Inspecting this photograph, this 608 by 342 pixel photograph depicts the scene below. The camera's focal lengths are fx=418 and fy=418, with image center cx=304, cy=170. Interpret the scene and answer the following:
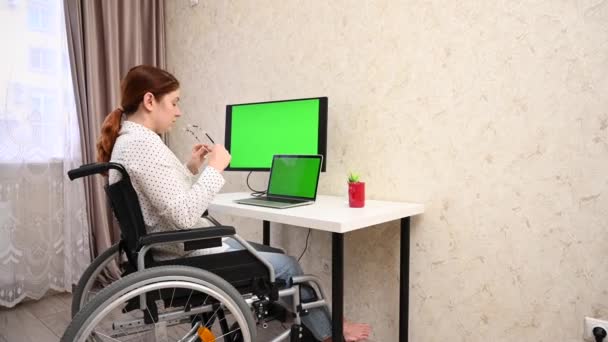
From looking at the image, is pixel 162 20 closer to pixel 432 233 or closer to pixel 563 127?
pixel 432 233

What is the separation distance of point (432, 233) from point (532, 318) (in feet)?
1.45

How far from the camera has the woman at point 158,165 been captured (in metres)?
1.16

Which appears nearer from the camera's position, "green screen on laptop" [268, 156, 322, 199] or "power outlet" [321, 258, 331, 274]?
"green screen on laptop" [268, 156, 322, 199]

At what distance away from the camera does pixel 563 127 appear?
135 centimetres

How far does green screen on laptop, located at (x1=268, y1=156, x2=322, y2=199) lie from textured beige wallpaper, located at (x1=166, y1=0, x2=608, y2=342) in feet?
0.92

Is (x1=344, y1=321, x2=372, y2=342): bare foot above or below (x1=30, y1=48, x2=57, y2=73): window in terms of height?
below

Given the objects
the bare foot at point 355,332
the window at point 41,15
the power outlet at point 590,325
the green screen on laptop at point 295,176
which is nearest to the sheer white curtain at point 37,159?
the window at point 41,15

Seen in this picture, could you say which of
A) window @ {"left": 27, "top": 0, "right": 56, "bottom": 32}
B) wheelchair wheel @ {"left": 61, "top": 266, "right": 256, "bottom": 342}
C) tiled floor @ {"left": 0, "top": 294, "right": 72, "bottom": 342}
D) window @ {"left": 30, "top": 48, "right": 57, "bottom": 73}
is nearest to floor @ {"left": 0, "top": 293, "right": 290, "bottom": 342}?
tiled floor @ {"left": 0, "top": 294, "right": 72, "bottom": 342}

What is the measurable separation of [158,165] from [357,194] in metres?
0.73

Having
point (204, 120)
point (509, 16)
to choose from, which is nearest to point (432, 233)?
point (509, 16)

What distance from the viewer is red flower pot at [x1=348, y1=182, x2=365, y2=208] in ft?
5.09

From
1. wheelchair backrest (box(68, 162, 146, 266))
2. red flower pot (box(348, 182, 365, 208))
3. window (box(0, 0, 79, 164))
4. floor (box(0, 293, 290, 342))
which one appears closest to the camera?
wheelchair backrest (box(68, 162, 146, 266))

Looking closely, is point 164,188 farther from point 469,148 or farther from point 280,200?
point 469,148

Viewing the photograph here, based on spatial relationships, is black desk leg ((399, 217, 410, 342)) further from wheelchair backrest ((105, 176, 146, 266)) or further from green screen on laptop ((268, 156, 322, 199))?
wheelchair backrest ((105, 176, 146, 266))
